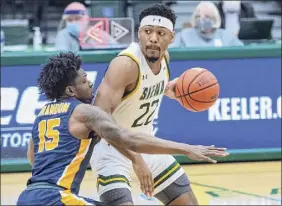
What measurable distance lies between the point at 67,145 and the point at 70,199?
0.30 m

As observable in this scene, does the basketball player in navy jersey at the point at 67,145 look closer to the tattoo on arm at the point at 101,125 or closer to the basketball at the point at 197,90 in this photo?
the tattoo on arm at the point at 101,125

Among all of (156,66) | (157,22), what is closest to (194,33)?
(156,66)

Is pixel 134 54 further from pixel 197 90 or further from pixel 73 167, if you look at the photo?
pixel 73 167

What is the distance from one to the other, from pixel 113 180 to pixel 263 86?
5.04 metres

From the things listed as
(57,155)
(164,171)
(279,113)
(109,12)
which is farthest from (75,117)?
(109,12)

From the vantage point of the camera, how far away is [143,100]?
17.9 feet

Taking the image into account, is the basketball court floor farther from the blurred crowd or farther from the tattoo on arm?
the tattoo on arm

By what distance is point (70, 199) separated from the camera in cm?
424

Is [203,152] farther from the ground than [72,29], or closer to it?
closer to it

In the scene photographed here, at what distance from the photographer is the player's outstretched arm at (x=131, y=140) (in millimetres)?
4203

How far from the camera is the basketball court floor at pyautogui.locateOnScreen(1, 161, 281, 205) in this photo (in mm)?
7789

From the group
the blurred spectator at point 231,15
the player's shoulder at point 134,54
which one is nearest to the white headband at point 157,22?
the player's shoulder at point 134,54

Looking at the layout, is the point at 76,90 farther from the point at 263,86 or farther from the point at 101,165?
the point at 263,86

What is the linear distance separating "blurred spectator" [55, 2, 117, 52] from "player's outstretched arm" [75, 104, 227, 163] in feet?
17.6
